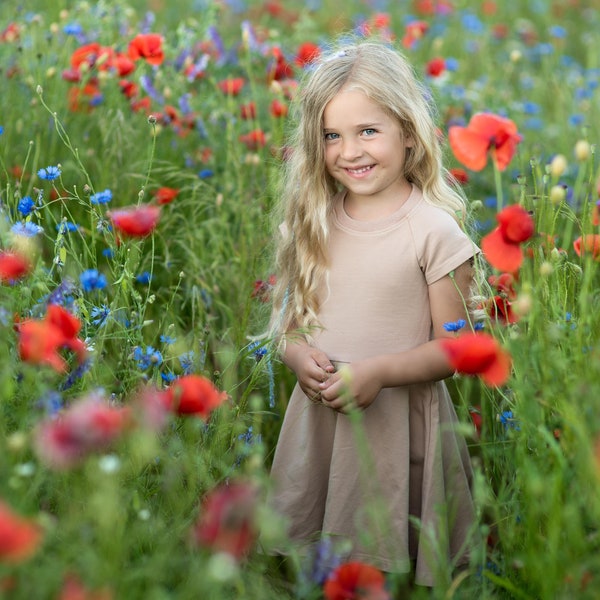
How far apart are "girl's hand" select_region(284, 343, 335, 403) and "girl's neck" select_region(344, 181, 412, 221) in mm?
321

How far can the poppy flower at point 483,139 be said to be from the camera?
167 cm

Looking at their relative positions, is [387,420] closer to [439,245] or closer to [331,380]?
[331,380]

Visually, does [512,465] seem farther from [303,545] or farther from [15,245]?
[15,245]

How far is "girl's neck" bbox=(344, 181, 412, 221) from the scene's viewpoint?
2.01 metres

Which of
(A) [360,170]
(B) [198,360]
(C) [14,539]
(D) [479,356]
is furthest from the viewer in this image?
(B) [198,360]

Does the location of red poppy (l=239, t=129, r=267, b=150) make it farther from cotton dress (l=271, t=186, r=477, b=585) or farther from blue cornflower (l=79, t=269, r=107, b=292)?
blue cornflower (l=79, t=269, r=107, b=292)

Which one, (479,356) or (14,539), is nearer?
(14,539)

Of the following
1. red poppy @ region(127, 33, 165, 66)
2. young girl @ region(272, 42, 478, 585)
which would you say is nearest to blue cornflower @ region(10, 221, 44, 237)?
young girl @ region(272, 42, 478, 585)

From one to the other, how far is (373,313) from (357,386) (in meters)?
0.20

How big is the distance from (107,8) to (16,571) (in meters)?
2.65

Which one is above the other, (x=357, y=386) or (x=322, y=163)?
(x=322, y=163)

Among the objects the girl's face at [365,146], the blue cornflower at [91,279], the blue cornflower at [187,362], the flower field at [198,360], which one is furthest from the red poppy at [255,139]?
the blue cornflower at [91,279]

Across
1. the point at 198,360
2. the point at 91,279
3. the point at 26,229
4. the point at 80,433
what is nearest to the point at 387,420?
the point at 198,360

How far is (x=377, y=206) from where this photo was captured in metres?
2.03
